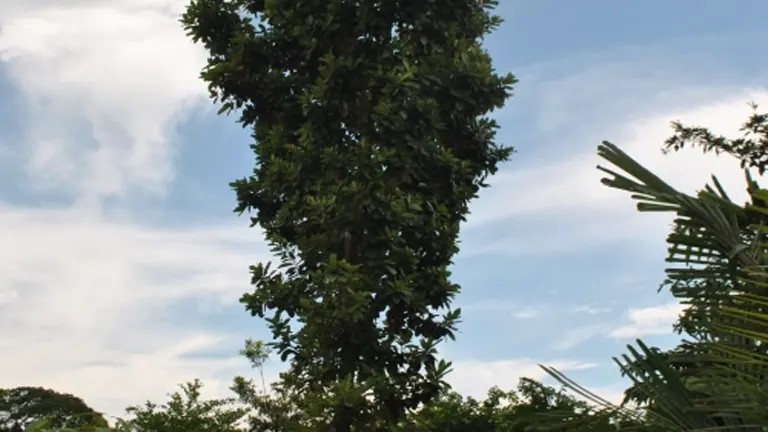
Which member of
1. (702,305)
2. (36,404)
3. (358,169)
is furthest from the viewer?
(36,404)

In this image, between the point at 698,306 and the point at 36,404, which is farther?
the point at 36,404

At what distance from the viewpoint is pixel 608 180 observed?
3084 millimetres

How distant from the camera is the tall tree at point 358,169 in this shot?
34.3ft

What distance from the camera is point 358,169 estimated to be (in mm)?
10562

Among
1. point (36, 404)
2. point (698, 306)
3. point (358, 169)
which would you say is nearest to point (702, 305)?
point (698, 306)

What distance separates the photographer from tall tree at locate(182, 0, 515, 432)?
10.5 m

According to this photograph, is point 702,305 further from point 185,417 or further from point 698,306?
point 185,417

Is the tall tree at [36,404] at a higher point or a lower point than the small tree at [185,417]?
higher

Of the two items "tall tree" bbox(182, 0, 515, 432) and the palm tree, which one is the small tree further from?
the palm tree

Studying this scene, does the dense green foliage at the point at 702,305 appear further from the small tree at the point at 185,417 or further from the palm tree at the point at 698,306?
the small tree at the point at 185,417

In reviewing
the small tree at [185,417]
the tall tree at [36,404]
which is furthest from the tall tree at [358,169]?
the tall tree at [36,404]

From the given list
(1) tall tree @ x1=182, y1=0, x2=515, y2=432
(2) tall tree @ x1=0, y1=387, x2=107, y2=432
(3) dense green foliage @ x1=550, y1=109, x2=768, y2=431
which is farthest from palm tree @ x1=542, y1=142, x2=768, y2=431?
(2) tall tree @ x1=0, y1=387, x2=107, y2=432

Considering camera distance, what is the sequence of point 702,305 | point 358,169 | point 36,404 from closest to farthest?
point 702,305
point 358,169
point 36,404

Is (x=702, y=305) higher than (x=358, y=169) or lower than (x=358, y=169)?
lower
